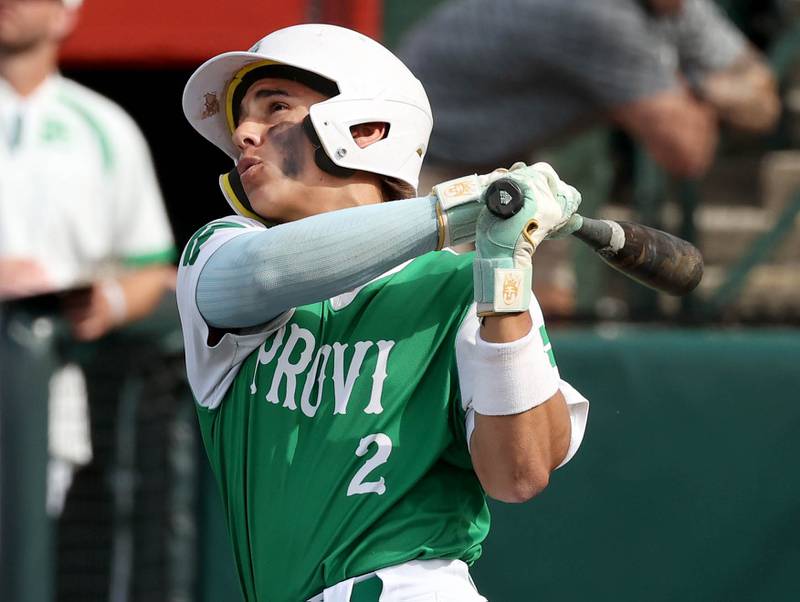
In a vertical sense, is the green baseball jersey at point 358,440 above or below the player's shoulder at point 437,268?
below

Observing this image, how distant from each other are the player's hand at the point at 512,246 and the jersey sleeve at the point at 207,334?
0.45m

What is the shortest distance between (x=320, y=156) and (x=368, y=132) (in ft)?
→ 0.38

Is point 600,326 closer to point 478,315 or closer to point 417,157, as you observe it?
point 417,157

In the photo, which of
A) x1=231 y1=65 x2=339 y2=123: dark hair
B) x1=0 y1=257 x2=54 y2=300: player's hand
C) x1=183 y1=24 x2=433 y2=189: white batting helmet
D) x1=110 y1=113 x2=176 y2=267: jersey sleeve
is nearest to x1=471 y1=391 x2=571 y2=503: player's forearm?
x1=183 y1=24 x2=433 y2=189: white batting helmet

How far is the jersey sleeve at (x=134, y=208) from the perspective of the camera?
5.13 metres

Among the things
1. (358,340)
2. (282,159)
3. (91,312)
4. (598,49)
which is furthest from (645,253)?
(598,49)

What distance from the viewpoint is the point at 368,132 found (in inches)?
108

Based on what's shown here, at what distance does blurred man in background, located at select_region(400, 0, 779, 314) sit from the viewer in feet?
17.0

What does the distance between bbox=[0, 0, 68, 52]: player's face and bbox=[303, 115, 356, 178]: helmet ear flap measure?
2.89m

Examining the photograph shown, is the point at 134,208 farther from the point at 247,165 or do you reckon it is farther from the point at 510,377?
the point at 510,377

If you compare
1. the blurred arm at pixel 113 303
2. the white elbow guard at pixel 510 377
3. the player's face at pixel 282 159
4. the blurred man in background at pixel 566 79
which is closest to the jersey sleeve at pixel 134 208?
the blurred arm at pixel 113 303

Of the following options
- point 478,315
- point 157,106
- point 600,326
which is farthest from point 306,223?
point 157,106

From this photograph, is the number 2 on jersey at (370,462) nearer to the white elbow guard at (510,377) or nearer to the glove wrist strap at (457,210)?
the white elbow guard at (510,377)

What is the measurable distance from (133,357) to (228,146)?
6.34ft
